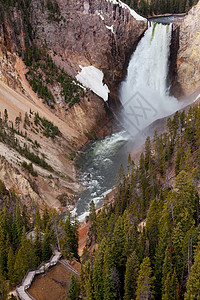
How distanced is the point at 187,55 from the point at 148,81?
1002 centimetres

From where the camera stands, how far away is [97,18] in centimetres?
7212

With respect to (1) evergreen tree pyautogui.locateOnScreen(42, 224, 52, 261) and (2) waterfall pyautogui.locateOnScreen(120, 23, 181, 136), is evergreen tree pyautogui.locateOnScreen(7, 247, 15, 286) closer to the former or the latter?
(1) evergreen tree pyautogui.locateOnScreen(42, 224, 52, 261)

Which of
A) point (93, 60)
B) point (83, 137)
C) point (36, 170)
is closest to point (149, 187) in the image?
point (36, 170)

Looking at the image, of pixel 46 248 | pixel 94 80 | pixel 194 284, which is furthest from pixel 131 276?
pixel 94 80

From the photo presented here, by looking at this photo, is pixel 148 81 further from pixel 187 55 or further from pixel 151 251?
pixel 151 251

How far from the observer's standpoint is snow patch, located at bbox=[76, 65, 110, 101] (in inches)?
2758

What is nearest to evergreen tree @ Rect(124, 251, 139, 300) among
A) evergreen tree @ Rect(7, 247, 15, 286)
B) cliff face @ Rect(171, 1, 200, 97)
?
evergreen tree @ Rect(7, 247, 15, 286)

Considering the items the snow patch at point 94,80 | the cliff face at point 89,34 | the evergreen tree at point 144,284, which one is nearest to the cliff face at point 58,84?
the cliff face at point 89,34

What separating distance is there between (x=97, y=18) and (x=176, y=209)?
49.6 m

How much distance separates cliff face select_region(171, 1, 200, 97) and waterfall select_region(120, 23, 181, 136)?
85.8 inches

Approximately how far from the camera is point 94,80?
7100 centimetres

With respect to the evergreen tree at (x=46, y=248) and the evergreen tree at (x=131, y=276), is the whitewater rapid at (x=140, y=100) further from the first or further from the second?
the evergreen tree at (x=131, y=276)

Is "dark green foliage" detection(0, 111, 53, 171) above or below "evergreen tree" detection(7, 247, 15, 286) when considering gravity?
above

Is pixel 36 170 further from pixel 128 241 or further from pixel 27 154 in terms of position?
pixel 128 241
